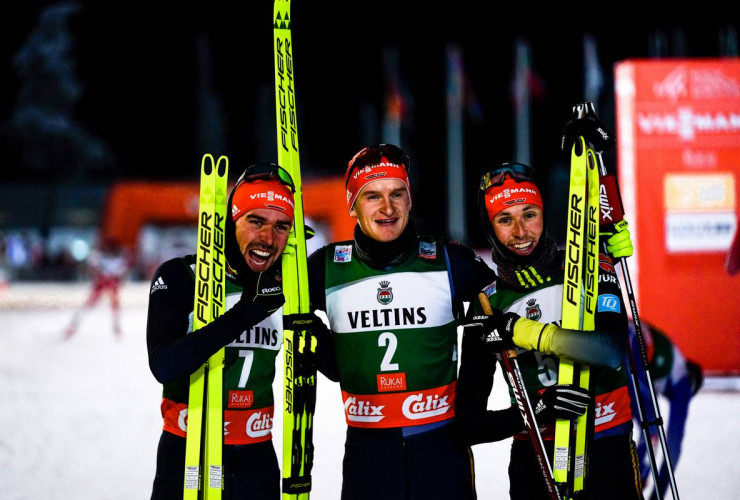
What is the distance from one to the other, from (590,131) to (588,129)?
15 mm

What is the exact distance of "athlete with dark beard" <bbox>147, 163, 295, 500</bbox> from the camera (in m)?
2.78

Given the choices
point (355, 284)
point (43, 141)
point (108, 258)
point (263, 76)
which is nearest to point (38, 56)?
point (43, 141)

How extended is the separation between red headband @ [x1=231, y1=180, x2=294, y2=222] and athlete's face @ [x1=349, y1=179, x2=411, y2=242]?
334mm

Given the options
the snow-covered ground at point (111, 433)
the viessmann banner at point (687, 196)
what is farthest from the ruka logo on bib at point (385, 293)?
the viessmann banner at point (687, 196)

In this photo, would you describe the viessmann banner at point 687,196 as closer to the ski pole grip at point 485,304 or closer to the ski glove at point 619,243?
the ski glove at point 619,243

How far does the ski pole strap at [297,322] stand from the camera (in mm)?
3131

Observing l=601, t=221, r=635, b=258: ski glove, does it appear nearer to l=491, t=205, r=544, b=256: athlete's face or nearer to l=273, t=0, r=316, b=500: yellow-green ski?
l=491, t=205, r=544, b=256: athlete's face

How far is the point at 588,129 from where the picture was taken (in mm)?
3402

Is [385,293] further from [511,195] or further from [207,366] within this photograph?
[207,366]

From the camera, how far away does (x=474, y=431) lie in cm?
297

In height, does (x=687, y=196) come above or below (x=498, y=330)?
above

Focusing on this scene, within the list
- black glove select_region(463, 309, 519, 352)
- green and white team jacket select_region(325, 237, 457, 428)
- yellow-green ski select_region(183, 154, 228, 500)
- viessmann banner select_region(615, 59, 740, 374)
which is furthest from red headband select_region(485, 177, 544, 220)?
viessmann banner select_region(615, 59, 740, 374)

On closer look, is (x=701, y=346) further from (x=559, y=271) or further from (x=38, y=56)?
(x=38, y=56)

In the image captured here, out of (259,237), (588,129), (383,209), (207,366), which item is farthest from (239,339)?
(588,129)
